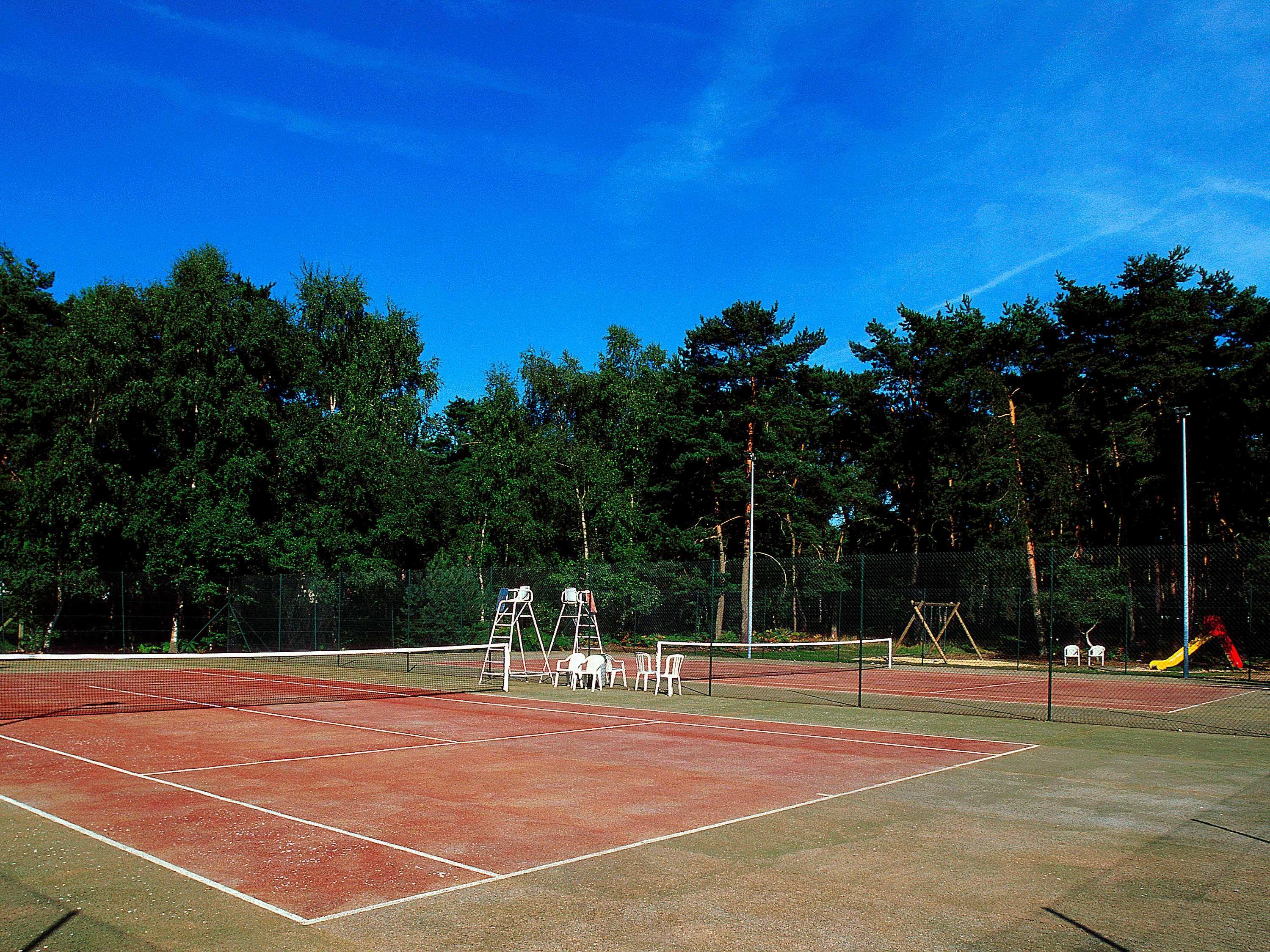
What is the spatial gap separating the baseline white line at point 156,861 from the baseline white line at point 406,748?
1.49 metres

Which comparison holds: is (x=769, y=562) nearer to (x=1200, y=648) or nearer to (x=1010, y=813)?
(x=1200, y=648)

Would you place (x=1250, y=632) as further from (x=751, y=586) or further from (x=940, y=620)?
(x=751, y=586)

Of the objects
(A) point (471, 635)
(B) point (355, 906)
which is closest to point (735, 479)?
(A) point (471, 635)

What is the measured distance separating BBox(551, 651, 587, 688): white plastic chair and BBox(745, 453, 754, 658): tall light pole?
5.24 m

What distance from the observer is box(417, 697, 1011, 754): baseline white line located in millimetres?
11367

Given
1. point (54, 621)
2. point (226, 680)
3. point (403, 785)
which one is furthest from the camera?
point (54, 621)

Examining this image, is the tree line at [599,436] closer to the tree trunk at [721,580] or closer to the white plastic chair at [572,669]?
the tree trunk at [721,580]

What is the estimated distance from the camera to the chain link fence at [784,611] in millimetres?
26359

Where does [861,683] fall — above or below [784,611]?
below

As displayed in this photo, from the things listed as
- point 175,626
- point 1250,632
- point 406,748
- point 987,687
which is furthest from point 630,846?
point 175,626

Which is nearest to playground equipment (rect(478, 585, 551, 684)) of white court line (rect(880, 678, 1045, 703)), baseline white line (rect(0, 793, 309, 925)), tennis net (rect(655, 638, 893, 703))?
tennis net (rect(655, 638, 893, 703))

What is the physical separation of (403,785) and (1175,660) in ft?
81.5

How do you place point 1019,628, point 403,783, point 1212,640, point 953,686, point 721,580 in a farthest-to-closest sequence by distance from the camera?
point 721,580, point 1019,628, point 1212,640, point 953,686, point 403,783

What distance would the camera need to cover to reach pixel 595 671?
59.8 ft
